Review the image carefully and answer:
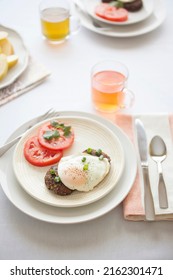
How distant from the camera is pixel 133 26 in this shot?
183 cm

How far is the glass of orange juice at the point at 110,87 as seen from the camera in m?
1.43

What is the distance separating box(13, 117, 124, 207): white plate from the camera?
43.9 inches

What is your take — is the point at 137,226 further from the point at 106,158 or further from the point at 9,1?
the point at 9,1

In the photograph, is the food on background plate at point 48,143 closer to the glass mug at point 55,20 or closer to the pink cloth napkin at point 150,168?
the pink cloth napkin at point 150,168

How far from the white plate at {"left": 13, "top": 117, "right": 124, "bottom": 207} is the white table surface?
7cm

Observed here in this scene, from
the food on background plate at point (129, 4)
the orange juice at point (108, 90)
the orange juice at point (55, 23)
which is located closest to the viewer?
the orange juice at point (108, 90)

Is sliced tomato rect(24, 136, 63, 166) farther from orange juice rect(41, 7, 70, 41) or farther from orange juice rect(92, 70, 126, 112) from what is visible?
orange juice rect(41, 7, 70, 41)

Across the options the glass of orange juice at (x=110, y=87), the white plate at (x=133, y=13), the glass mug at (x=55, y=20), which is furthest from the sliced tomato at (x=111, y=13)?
the glass of orange juice at (x=110, y=87)

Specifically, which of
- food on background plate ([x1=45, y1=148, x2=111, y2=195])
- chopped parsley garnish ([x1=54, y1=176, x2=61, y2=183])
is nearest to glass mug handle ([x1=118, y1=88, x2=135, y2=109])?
food on background plate ([x1=45, y1=148, x2=111, y2=195])

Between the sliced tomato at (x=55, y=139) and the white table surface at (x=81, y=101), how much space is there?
167mm

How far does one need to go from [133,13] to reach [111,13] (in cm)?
11

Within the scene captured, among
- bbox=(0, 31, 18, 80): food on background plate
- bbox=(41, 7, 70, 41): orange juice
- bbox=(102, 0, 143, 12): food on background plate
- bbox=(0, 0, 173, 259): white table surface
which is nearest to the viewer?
bbox=(0, 0, 173, 259): white table surface

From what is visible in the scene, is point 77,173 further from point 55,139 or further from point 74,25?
point 74,25

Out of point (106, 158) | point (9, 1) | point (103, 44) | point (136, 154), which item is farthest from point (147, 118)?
point (9, 1)
